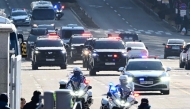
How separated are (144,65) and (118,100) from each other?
1243 centimetres

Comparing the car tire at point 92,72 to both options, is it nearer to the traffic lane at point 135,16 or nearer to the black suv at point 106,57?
the black suv at point 106,57

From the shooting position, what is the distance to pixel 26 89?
33594 mm

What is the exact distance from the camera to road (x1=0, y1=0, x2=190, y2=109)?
31.2 meters

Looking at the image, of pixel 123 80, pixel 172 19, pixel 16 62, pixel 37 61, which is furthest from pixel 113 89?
pixel 172 19

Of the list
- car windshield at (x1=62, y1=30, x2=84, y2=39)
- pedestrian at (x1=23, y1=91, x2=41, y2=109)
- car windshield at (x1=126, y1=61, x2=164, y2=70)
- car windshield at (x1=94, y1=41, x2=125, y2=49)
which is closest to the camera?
pedestrian at (x1=23, y1=91, x2=41, y2=109)

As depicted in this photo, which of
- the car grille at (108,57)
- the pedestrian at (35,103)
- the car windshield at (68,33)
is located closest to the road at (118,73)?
the car grille at (108,57)

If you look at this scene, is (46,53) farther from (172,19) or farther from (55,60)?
(172,19)

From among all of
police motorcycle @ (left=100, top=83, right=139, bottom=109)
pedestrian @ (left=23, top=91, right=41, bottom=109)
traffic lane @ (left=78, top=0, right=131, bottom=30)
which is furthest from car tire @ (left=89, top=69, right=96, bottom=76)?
traffic lane @ (left=78, top=0, right=131, bottom=30)

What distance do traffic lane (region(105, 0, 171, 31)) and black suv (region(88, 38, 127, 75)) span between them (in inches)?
1794

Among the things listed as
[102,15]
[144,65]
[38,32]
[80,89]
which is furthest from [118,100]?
[102,15]

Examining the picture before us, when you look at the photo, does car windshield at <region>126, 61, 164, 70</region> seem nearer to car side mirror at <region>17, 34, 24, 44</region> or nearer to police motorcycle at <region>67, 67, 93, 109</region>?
car side mirror at <region>17, 34, 24, 44</region>

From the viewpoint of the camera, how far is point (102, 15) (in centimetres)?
9456

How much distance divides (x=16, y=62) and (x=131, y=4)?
86.4 meters

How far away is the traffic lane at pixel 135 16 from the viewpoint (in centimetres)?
9159
